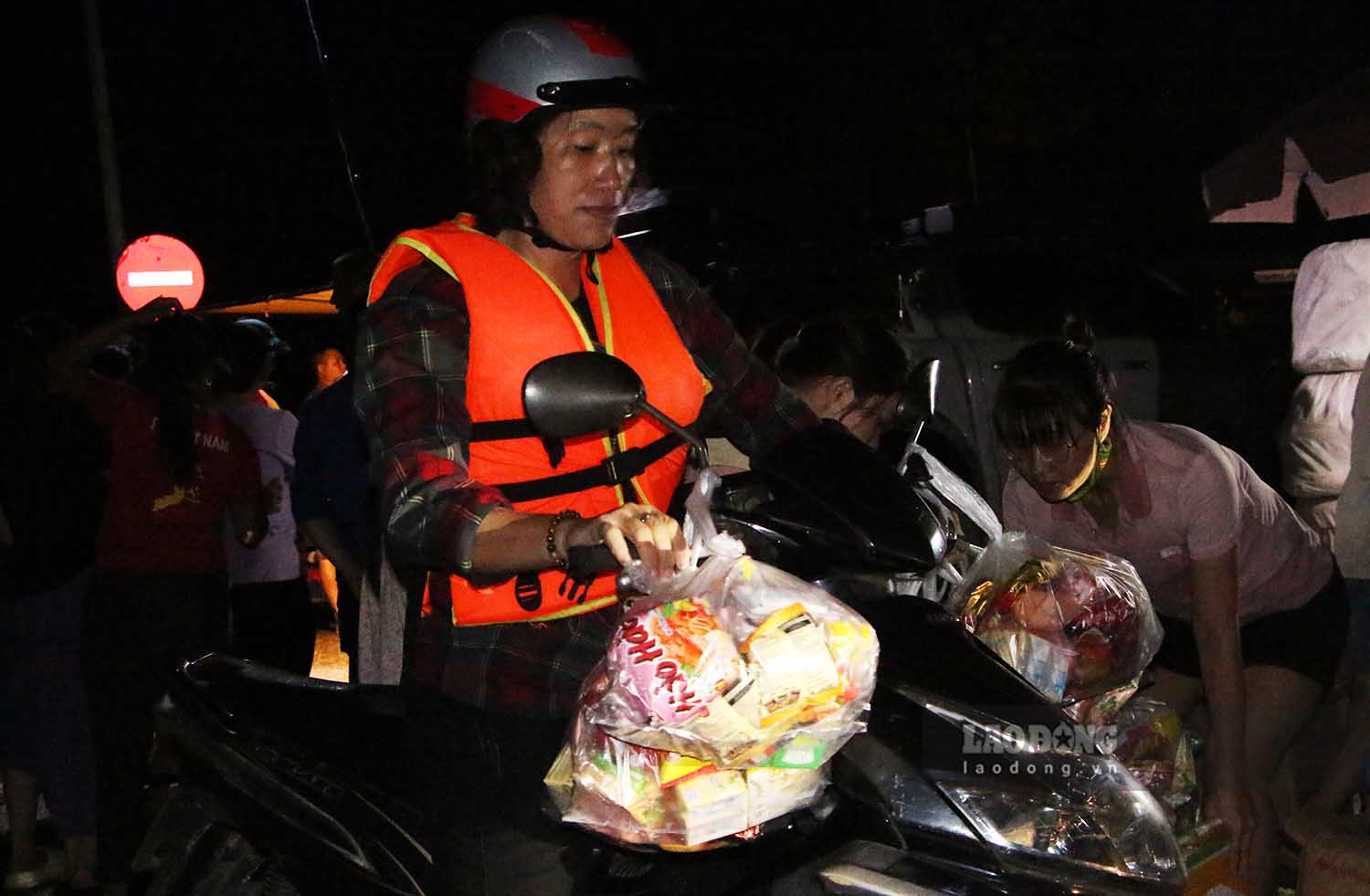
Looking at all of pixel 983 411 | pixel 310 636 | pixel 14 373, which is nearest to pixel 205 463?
pixel 14 373

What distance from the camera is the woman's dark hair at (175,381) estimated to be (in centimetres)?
565

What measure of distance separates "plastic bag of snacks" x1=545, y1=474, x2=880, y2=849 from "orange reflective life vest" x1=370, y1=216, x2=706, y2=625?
1.27 ft

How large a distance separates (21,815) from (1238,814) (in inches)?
181

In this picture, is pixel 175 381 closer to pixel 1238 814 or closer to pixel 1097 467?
pixel 1097 467

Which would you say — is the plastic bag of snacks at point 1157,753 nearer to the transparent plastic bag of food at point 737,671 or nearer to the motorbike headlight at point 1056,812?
the motorbike headlight at point 1056,812

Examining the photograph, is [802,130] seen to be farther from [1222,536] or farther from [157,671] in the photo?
[1222,536]

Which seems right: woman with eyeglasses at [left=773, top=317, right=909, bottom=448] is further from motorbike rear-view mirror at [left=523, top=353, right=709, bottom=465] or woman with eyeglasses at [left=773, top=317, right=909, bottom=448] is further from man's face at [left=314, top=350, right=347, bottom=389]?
man's face at [left=314, top=350, right=347, bottom=389]

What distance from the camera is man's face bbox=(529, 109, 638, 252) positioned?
2537 mm

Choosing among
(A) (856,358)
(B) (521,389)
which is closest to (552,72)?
(B) (521,389)

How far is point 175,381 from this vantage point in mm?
5723

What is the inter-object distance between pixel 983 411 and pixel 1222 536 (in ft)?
9.12

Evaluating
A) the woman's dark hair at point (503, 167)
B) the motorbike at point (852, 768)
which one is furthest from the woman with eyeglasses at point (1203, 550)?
the woman's dark hair at point (503, 167)

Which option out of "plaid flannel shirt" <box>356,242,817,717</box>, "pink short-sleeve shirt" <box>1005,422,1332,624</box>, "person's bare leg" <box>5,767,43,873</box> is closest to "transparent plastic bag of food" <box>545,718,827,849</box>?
"plaid flannel shirt" <box>356,242,817,717</box>

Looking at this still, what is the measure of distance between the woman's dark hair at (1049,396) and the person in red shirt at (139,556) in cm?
340
